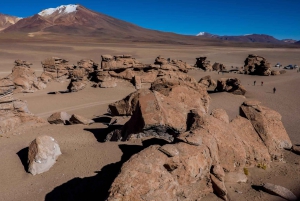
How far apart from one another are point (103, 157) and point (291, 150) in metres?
7.41

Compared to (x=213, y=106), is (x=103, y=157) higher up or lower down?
higher up

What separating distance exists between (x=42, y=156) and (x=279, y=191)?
24.2 feet

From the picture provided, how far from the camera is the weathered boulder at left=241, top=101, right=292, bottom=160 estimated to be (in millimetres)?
9562

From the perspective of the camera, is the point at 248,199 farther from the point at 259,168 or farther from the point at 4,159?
the point at 4,159

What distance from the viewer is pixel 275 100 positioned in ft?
74.8

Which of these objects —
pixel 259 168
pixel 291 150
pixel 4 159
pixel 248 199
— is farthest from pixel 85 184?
pixel 291 150

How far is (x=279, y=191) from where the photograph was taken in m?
7.11

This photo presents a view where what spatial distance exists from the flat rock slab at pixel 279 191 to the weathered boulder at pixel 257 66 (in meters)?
33.3

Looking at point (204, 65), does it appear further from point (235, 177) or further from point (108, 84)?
point (235, 177)

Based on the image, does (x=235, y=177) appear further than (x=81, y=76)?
No

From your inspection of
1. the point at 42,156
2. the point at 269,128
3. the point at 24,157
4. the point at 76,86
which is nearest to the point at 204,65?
the point at 76,86

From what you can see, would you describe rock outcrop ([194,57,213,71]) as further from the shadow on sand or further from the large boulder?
the shadow on sand

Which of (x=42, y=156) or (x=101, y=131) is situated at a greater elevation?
(x=42, y=156)

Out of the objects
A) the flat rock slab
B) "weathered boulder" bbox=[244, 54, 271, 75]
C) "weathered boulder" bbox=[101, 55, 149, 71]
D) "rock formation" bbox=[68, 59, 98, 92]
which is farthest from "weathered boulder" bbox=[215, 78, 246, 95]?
the flat rock slab
